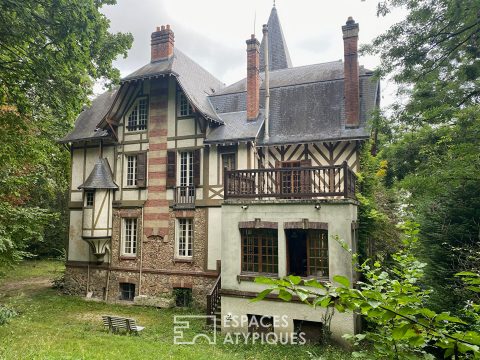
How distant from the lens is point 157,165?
14625 mm

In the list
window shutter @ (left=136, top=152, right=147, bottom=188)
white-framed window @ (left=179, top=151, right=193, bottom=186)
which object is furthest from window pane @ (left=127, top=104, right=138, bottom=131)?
white-framed window @ (left=179, top=151, right=193, bottom=186)

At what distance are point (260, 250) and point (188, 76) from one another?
9.34m

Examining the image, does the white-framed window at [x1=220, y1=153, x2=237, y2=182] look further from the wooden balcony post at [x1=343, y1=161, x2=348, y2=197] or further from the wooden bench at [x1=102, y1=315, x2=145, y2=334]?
the wooden bench at [x1=102, y1=315, x2=145, y2=334]

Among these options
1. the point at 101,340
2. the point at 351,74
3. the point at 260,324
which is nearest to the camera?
the point at 101,340

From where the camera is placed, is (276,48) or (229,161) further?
(276,48)

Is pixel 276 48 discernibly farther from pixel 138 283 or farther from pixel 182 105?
pixel 138 283

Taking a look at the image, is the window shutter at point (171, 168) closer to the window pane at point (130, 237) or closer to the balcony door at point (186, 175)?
the balcony door at point (186, 175)

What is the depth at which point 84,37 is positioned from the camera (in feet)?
24.9

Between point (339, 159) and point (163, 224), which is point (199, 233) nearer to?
point (163, 224)

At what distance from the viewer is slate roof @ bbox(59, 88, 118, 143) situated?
51.8 ft

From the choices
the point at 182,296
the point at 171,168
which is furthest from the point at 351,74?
the point at 182,296

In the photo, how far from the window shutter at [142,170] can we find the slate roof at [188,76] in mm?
3383

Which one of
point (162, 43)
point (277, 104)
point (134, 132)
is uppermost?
point (162, 43)

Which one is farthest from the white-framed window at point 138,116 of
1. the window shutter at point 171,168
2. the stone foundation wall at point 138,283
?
the stone foundation wall at point 138,283
